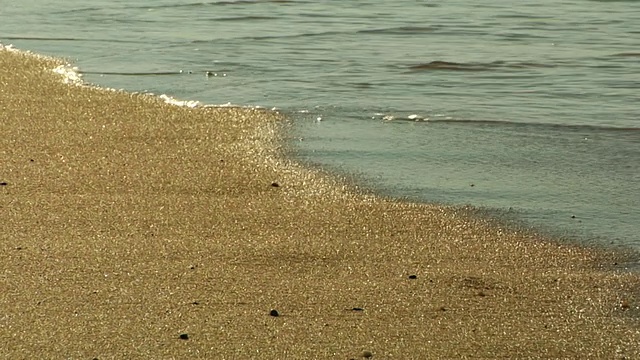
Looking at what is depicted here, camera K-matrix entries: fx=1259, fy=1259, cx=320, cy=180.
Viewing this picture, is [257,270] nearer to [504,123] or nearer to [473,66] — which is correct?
[504,123]

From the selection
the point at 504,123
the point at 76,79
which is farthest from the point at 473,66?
the point at 76,79

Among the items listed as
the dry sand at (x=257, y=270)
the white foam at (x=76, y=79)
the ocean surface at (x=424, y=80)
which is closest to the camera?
the dry sand at (x=257, y=270)

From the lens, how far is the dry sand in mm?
3594

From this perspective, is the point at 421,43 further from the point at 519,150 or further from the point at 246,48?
the point at 519,150

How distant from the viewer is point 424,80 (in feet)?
26.0

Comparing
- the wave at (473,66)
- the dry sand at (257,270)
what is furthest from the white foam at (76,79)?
the wave at (473,66)

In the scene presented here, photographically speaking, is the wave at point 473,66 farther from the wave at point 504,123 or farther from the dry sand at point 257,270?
the dry sand at point 257,270

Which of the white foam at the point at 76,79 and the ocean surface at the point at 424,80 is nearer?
the ocean surface at the point at 424,80

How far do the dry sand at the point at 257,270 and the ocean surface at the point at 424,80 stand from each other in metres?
0.40

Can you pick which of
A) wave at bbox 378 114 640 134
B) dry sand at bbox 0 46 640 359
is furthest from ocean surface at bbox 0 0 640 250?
dry sand at bbox 0 46 640 359

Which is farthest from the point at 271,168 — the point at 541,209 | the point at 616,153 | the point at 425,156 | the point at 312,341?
the point at 312,341

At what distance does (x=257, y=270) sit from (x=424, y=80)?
395 centimetres

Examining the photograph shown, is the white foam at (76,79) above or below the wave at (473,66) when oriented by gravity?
above

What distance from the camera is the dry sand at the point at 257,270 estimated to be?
359 centimetres
